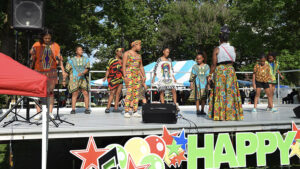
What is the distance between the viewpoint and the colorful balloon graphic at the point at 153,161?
4.75 metres

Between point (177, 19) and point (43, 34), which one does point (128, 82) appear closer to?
point (43, 34)

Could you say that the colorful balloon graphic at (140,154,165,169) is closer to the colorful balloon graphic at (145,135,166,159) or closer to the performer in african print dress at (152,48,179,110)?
the colorful balloon graphic at (145,135,166,159)

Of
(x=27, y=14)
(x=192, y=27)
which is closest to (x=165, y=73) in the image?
(x=27, y=14)

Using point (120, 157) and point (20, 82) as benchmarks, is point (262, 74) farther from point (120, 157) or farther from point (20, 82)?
point (20, 82)

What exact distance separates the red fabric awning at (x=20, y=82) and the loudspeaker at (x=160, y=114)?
81.9 inches

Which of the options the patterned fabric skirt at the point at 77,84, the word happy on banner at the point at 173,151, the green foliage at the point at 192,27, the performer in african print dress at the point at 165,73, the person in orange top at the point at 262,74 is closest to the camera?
the word happy on banner at the point at 173,151

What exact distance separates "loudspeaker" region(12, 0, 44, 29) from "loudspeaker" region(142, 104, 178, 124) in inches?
96.9

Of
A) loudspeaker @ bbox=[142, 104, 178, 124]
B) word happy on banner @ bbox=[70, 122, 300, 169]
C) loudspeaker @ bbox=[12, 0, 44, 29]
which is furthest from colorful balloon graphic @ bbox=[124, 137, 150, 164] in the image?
loudspeaker @ bbox=[12, 0, 44, 29]

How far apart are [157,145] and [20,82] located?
7.01ft

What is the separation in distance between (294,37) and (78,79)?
2031 cm

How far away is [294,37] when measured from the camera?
918 inches

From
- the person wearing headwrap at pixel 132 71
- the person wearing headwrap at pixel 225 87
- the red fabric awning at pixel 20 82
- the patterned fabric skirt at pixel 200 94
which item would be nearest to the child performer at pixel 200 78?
the patterned fabric skirt at pixel 200 94

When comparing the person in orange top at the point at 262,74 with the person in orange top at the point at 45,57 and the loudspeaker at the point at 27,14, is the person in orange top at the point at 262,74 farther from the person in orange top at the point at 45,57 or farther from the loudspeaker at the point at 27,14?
the loudspeaker at the point at 27,14

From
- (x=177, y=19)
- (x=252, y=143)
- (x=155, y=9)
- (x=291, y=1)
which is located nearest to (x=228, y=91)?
(x=252, y=143)
